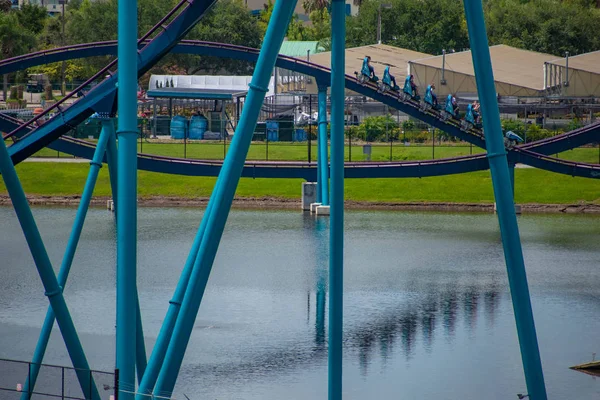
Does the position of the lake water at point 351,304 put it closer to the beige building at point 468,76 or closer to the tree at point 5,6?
the beige building at point 468,76

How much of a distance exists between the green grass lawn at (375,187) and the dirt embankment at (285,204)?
19.8 inches

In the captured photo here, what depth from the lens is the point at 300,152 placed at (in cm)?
6738

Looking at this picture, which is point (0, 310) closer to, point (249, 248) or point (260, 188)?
point (249, 248)

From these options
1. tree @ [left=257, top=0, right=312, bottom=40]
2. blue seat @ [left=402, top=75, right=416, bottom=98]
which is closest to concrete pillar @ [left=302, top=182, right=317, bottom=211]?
blue seat @ [left=402, top=75, right=416, bottom=98]

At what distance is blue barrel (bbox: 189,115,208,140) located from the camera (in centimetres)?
7431

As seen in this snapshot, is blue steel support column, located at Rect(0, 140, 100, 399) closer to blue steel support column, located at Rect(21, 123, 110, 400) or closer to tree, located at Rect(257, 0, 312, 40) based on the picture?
blue steel support column, located at Rect(21, 123, 110, 400)

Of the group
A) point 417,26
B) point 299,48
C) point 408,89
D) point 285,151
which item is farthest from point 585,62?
point 408,89

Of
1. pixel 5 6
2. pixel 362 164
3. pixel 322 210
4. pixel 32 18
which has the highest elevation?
pixel 5 6

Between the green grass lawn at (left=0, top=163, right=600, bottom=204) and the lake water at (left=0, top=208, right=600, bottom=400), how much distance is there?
22.7 feet

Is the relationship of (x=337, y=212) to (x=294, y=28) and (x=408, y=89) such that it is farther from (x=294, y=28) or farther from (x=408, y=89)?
(x=294, y=28)

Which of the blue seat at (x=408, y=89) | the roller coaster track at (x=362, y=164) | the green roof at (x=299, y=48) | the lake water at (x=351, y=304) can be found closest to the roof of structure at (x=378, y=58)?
the green roof at (x=299, y=48)

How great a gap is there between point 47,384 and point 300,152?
163 ft

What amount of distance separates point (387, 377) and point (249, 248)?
19098mm

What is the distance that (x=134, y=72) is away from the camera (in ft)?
47.2
